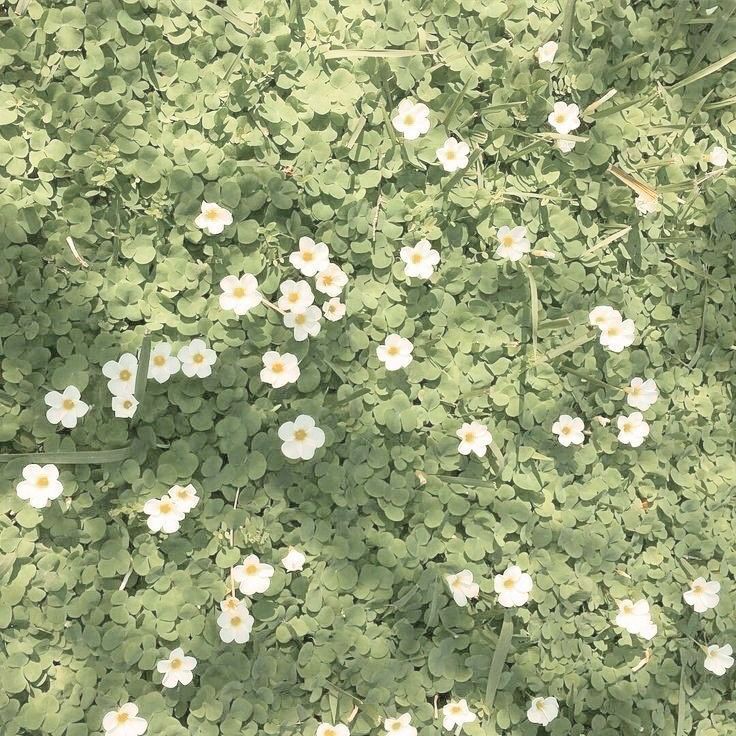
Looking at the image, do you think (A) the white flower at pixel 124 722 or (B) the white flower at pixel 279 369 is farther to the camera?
(B) the white flower at pixel 279 369

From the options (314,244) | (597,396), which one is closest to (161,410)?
(314,244)

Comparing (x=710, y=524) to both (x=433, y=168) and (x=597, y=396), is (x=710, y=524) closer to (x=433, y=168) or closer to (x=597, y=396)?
(x=597, y=396)

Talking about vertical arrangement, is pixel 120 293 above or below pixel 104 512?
above

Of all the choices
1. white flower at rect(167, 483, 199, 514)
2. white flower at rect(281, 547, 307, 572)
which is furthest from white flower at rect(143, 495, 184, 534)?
white flower at rect(281, 547, 307, 572)

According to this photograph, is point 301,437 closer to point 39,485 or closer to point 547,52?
point 39,485

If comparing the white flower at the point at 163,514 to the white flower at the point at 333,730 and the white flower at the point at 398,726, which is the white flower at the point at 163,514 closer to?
the white flower at the point at 333,730

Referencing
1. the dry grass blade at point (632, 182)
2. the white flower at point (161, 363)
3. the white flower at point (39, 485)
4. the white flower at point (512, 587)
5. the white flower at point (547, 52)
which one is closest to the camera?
the white flower at point (39, 485)

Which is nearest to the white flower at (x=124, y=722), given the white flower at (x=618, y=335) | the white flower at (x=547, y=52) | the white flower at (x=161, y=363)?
the white flower at (x=161, y=363)
